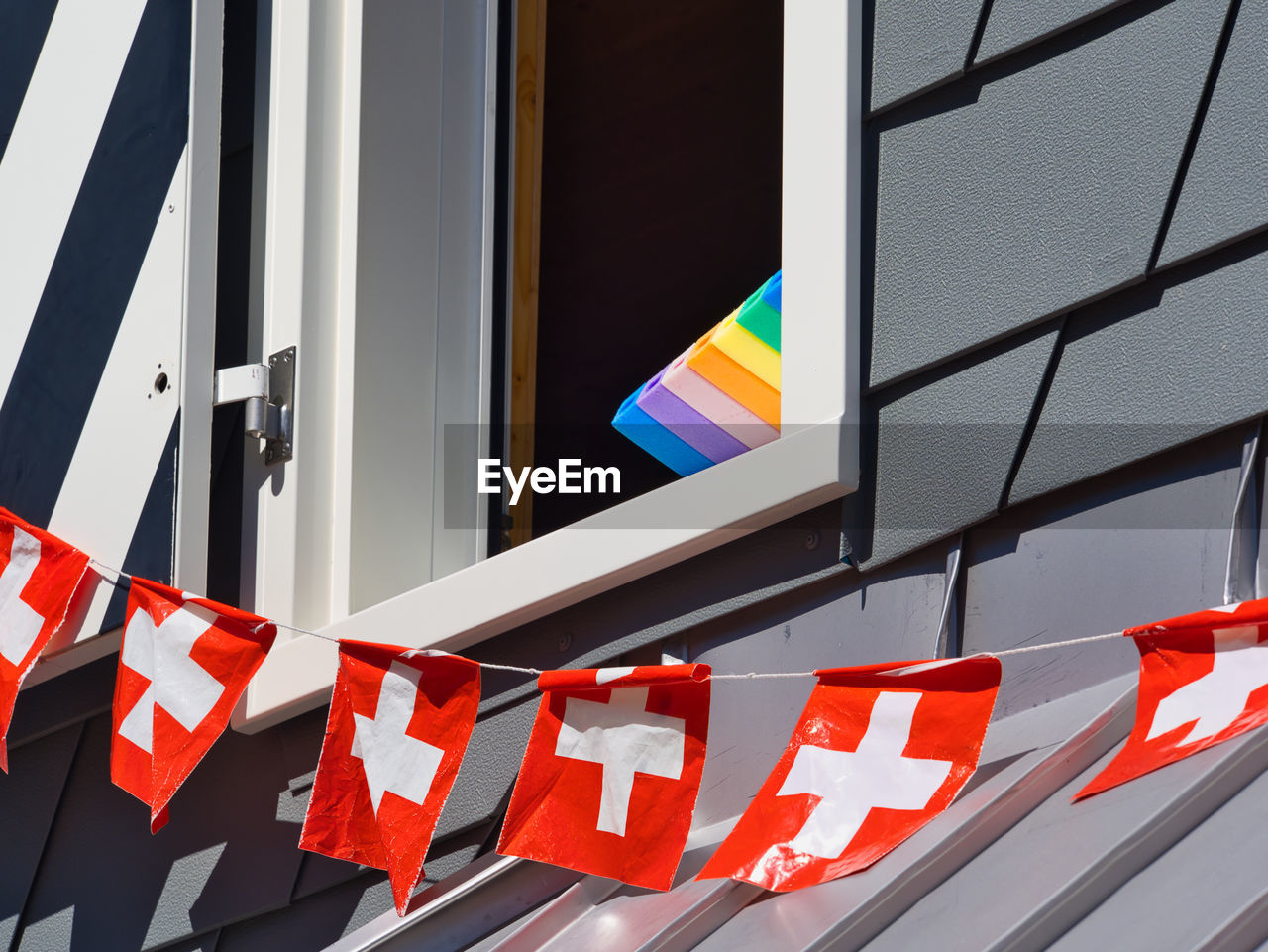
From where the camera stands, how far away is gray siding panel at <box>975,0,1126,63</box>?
5.53 ft

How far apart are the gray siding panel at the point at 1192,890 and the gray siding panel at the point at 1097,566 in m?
0.30

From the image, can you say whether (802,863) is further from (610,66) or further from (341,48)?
(610,66)

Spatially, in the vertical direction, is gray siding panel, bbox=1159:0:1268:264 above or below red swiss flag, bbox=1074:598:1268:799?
above

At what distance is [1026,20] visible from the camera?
1727 mm

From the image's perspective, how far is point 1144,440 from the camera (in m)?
1.56

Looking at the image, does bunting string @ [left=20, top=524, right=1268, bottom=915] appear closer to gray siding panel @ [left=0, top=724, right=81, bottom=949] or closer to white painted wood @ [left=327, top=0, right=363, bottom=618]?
white painted wood @ [left=327, top=0, right=363, bottom=618]

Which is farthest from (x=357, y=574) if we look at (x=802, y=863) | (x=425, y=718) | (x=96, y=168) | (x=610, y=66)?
(x=610, y=66)

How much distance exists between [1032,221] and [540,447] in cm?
173

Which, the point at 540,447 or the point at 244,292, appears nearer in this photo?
the point at 244,292

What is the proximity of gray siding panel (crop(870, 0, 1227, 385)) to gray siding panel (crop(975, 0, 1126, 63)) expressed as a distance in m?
0.03

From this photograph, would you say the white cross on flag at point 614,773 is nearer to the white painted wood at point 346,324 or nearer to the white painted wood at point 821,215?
the white painted wood at point 821,215

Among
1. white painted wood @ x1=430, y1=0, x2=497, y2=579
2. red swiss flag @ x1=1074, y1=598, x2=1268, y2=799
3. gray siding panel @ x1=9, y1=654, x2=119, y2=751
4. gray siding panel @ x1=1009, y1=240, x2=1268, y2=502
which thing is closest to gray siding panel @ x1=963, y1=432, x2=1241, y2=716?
gray siding panel @ x1=1009, y1=240, x2=1268, y2=502

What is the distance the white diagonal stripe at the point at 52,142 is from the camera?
7.78 feet

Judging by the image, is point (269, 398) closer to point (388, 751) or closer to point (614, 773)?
point (388, 751)
